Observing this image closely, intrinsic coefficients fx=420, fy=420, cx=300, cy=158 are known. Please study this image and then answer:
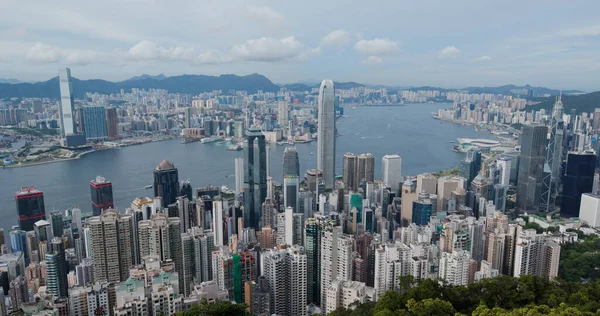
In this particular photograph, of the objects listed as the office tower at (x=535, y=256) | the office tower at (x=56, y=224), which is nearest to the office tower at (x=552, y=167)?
the office tower at (x=535, y=256)

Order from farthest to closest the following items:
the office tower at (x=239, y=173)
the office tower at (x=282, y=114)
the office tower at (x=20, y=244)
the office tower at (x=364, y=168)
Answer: the office tower at (x=282, y=114)
the office tower at (x=364, y=168)
the office tower at (x=239, y=173)
the office tower at (x=20, y=244)

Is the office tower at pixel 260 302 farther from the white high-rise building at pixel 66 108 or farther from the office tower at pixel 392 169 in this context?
the white high-rise building at pixel 66 108

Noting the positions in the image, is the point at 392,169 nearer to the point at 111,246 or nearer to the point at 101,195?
the point at 101,195

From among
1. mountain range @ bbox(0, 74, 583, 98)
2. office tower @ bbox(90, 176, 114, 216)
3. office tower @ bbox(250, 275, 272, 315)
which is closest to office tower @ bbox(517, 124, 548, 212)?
office tower @ bbox(250, 275, 272, 315)

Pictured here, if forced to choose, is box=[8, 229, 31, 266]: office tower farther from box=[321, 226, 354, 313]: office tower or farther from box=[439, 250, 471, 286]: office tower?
box=[439, 250, 471, 286]: office tower

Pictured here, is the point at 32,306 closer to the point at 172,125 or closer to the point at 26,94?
the point at 172,125

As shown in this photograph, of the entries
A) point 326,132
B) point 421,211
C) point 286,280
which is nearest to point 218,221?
point 286,280
